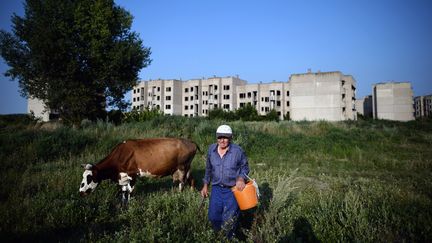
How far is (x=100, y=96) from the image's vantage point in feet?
70.1

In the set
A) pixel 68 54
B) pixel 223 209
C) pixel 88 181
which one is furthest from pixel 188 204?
pixel 68 54

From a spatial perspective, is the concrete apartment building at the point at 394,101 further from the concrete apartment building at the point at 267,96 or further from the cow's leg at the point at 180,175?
the cow's leg at the point at 180,175

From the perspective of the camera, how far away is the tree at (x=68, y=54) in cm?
1869

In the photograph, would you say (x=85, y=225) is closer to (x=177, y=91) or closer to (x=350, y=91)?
(x=350, y=91)

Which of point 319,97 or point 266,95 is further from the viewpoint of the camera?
point 266,95

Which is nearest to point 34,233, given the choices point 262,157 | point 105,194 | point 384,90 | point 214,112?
point 105,194

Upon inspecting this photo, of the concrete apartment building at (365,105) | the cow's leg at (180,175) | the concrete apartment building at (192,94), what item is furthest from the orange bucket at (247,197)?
the concrete apartment building at (365,105)

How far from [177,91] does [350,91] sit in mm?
55814

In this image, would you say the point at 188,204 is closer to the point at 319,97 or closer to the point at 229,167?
the point at 229,167

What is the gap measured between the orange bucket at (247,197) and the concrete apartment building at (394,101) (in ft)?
286

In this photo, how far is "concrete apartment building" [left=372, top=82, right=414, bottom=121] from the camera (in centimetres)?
7550

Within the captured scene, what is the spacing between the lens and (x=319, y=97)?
68.2 meters

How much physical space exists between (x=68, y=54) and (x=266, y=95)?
241ft

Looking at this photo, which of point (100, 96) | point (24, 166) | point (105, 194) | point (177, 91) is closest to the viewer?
point (105, 194)
